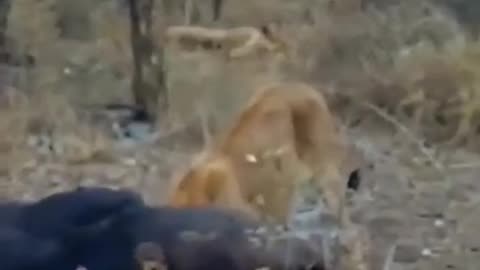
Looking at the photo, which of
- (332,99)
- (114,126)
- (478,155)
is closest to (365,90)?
(332,99)

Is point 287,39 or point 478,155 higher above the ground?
point 287,39

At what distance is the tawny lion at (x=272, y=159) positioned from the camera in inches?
46.5

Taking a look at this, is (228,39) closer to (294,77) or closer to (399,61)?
(294,77)

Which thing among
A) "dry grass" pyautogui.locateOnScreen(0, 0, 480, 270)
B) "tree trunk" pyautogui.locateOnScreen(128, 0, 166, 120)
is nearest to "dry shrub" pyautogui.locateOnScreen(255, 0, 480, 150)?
"dry grass" pyautogui.locateOnScreen(0, 0, 480, 270)

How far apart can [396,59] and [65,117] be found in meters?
0.38

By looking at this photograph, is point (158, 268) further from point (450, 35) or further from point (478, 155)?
point (450, 35)

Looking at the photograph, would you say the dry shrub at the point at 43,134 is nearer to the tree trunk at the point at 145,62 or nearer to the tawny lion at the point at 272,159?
the tree trunk at the point at 145,62

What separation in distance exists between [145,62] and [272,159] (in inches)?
9.2

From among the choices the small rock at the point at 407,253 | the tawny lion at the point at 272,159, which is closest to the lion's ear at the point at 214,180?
the tawny lion at the point at 272,159

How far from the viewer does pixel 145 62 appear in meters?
1.46

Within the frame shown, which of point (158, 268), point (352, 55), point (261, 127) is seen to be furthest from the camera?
point (352, 55)

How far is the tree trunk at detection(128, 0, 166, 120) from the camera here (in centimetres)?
143

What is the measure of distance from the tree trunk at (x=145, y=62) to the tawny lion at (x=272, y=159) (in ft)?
0.40

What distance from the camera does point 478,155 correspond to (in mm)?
1400
